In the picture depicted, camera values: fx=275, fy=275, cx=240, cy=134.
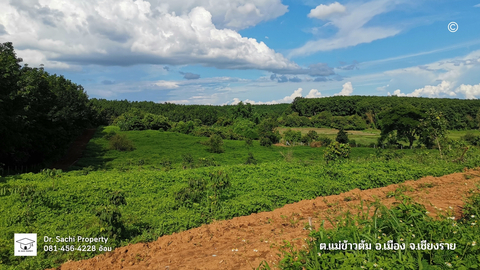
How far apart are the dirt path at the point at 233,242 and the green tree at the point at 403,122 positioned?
43121mm

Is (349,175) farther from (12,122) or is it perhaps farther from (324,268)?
(12,122)

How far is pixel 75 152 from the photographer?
3569 centimetres

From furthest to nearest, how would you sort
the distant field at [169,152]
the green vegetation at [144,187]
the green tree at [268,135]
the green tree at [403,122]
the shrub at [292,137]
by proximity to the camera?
Result: 1. the shrub at [292,137]
2. the green tree at [268,135]
3. the green tree at [403,122]
4. the distant field at [169,152]
5. the green vegetation at [144,187]

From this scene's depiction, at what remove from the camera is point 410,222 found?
396cm

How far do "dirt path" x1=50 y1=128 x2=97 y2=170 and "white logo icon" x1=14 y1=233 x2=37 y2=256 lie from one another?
24193mm

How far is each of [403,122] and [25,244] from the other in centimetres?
5249

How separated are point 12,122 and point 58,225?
47.1 ft

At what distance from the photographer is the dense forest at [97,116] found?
18375 mm

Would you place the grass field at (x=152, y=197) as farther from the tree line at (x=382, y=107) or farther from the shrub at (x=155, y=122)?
the tree line at (x=382, y=107)

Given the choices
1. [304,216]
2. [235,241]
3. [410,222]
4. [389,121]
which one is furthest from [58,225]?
[389,121]

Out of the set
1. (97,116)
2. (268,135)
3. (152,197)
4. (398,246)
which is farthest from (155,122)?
(398,246)

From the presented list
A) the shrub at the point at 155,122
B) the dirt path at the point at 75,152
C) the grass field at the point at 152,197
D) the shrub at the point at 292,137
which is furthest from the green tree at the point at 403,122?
the dirt path at the point at 75,152

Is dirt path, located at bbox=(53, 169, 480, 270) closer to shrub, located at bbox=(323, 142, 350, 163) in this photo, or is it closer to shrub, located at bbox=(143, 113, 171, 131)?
shrub, located at bbox=(323, 142, 350, 163)

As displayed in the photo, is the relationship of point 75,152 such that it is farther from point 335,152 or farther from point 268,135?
point 268,135
